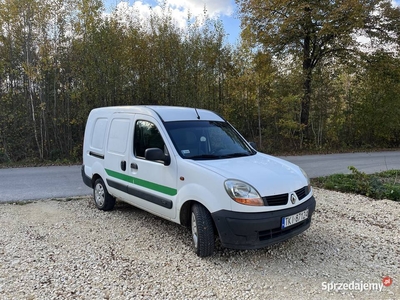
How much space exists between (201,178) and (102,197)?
8.86ft

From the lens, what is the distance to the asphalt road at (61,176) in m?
6.77

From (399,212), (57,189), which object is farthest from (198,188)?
(57,189)

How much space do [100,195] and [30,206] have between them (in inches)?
60.6

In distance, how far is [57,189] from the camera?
7.14 meters

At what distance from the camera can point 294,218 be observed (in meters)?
3.38

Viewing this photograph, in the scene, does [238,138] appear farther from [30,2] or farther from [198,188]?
[30,2]

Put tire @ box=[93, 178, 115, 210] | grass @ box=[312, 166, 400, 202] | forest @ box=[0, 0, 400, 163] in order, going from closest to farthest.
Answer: tire @ box=[93, 178, 115, 210]
grass @ box=[312, 166, 400, 202]
forest @ box=[0, 0, 400, 163]

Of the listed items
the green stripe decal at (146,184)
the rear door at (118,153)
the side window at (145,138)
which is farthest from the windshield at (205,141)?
the rear door at (118,153)

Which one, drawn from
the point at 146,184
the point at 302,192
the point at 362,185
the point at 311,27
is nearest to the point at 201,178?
the point at 146,184

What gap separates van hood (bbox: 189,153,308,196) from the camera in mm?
3271

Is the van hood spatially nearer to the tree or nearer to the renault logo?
the renault logo

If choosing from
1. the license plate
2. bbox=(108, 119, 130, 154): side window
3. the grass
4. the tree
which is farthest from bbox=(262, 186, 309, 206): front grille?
the tree

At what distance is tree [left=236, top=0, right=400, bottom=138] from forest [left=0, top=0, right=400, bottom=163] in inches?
2.0

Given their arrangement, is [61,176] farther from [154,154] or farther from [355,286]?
[355,286]
